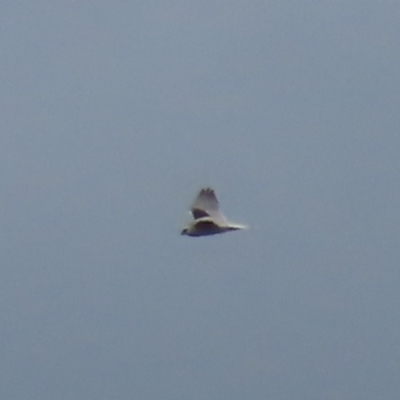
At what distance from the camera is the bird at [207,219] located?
21656 mm

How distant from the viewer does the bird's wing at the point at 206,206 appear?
2339cm

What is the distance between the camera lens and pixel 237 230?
842 inches

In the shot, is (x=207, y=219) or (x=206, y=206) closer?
(x=207, y=219)

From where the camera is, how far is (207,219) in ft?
73.3

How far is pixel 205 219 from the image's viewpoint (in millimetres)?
22375

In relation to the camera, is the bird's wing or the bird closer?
the bird

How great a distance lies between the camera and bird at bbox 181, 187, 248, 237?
21.7 m

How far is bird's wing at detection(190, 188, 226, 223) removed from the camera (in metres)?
23.4

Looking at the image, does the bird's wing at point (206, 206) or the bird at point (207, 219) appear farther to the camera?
the bird's wing at point (206, 206)

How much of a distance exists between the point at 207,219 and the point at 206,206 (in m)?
1.70

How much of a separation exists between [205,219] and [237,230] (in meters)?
1.12
